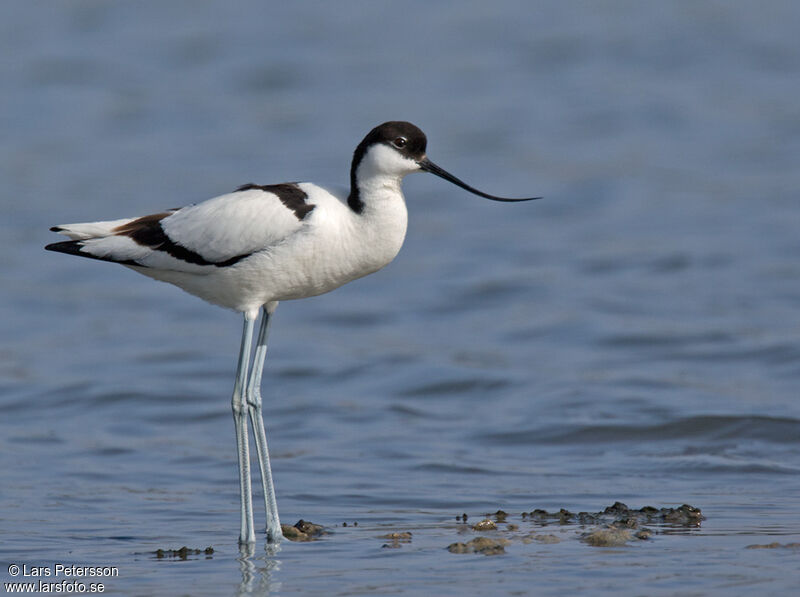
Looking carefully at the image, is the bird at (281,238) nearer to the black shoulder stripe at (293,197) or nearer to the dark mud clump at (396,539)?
the black shoulder stripe at (293,197)

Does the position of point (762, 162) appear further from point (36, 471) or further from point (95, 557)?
point (95, 557)

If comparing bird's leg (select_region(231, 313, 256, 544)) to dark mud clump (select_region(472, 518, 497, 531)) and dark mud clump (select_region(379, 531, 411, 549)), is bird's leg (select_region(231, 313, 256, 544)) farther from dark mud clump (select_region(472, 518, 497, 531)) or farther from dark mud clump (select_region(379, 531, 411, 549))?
dark mud clump (select_region(472, 518, 497, 531))

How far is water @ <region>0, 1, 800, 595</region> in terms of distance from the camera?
8195 mm

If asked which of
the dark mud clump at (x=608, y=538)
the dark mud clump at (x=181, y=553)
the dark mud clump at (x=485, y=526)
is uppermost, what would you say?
the dark mud clump at (x=485, y=526)

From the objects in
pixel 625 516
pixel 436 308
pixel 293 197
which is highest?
pixel 436 308

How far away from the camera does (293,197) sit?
7.80m

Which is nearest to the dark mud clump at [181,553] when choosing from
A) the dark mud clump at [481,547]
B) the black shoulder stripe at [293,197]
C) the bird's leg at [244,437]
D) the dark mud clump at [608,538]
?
the bird's leg at [244,437]

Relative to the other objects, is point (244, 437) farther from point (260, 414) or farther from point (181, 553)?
point (181, 553)

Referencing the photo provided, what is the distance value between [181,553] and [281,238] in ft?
5.99

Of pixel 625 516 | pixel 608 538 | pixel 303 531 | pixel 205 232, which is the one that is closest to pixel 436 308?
pixel 625 516

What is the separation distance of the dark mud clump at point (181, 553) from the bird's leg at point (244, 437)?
27cm

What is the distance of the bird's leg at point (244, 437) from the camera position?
7.88 m

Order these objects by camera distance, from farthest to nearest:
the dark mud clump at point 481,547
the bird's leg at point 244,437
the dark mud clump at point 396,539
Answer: the bird's leg at point 244,437, the dark mud clump at point 396,539, the dark mud clump at point 481,547

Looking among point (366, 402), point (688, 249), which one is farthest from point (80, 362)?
point (688, 249)
